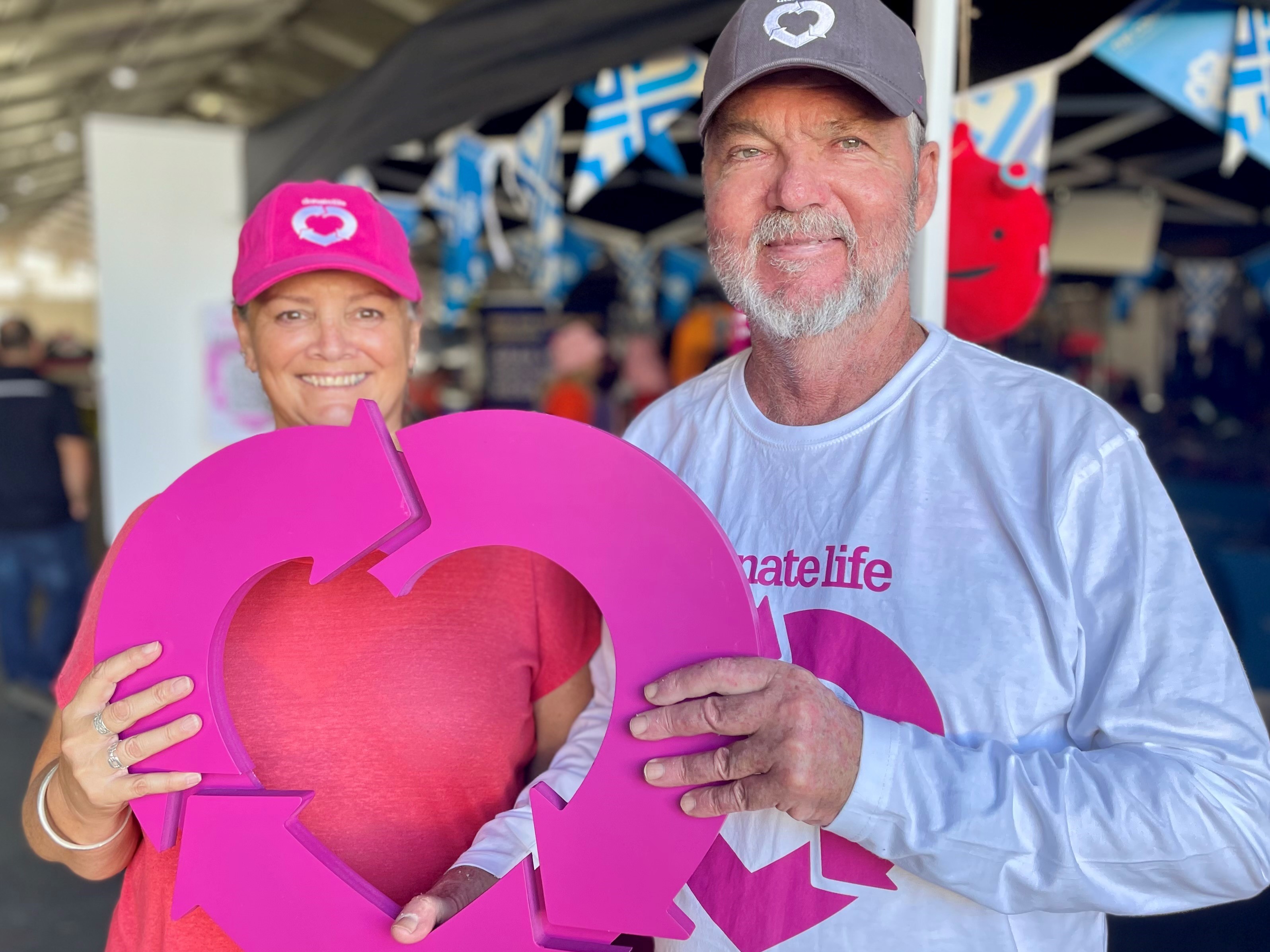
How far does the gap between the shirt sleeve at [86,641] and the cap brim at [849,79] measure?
91cm

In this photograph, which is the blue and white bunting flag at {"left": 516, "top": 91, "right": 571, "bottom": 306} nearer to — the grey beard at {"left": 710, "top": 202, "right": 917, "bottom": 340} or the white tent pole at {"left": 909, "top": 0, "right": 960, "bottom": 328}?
the white tent pole at {"left": 909, "top": 0, "right": 960, "bottom": 328}

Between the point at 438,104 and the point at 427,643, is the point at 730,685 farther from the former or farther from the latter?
the point at 438,104

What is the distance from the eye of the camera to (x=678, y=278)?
9.03 meters

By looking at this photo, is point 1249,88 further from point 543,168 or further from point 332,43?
point 332,43

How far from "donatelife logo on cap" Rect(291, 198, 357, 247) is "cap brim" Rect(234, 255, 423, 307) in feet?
0.12

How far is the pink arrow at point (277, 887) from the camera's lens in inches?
44.0

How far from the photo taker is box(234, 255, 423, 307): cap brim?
139cm

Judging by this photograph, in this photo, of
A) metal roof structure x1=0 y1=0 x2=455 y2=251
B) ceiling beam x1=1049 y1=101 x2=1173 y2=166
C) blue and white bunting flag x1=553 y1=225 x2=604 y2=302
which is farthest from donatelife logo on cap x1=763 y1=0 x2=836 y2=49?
metal roof structure x1=0 y1=0 x2=455 y2=251

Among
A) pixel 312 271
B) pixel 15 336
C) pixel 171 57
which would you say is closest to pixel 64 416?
pixel 15 336

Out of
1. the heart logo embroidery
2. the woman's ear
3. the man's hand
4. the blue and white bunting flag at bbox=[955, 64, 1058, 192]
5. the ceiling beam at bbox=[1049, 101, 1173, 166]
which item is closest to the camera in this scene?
the man's hand

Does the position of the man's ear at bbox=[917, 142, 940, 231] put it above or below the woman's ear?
above

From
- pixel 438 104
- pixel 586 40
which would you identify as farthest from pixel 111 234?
pixel 586 40

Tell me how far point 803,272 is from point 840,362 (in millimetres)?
125

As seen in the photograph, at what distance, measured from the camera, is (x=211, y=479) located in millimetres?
1164
